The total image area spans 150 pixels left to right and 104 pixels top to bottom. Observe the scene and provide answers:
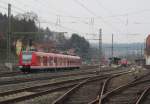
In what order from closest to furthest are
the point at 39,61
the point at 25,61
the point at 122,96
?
the point at 122,96 < the point at 25,61 < the point at 39,61

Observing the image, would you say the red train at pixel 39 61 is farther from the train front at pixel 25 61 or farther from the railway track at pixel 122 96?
the railway track at pixel 122 96

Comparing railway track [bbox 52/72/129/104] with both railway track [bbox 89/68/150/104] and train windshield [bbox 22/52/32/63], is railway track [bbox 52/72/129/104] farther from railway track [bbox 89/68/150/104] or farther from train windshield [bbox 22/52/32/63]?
train windshield [bbox 22/52/32/63]

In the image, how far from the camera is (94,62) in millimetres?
118438

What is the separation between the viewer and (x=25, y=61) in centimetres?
4519

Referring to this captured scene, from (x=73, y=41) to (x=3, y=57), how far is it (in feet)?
173

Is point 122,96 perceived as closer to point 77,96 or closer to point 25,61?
point 77,96

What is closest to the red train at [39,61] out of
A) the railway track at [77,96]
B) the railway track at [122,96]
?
the railway track at [122,96]

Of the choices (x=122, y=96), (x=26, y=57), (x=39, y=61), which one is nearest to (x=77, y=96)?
(x=122, y=96)

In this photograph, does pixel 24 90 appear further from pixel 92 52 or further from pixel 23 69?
pixel 92 52

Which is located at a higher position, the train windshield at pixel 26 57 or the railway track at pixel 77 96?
the train windshield at pixel 26 57

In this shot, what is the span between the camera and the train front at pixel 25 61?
4486cm

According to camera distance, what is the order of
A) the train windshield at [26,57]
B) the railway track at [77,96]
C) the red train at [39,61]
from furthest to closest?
the train windshield at [26,57] < the red train at [39,61] < the railway track at [77,96]

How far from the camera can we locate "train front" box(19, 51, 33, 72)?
44859 mm

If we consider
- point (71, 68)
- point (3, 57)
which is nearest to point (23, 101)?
point (71, 68)
